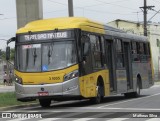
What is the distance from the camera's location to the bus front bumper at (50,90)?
62.1ft

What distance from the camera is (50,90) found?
19.0 meters

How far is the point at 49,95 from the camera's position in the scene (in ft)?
62.4

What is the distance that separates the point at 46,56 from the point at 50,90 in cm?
134

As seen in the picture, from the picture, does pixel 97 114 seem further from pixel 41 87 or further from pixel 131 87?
pixel 131 87

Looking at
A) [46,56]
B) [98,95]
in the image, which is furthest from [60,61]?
[98,95]

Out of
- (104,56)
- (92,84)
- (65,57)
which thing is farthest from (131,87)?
(65,57)

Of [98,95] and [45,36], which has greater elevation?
[45,36]

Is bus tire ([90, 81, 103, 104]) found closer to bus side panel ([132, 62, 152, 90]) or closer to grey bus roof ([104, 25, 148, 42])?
grey bus roof ([104, 25, 148, 42])

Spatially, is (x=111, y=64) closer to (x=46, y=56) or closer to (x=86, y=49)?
(x=86, y=49)

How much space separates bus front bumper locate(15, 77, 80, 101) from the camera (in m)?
18.9

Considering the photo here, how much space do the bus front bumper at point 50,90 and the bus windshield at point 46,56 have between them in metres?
0.65

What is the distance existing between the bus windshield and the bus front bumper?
65cm

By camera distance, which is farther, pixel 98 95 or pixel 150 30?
pixel 150 30

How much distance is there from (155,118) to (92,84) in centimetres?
605
